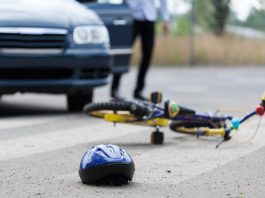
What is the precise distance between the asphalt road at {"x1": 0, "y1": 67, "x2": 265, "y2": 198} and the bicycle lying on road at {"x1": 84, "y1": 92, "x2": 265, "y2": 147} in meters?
0.11

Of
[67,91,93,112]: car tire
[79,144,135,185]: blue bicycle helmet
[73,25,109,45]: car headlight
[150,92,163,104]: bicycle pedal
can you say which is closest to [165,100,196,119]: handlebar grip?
[150,92,163,104]: bicycle pedal

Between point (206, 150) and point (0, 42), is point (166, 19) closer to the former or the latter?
point (0, 42)

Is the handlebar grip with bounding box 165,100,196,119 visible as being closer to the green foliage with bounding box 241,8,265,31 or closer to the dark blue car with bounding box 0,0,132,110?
the dark blue car with bounding box 0,0,132,110

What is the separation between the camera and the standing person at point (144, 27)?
1112cm

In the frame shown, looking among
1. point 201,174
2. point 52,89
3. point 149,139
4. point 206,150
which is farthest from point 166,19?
point 201,174

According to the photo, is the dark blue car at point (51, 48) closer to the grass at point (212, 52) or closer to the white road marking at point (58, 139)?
the white road marking at point (58, 139)

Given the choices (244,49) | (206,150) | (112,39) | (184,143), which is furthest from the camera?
(244,49)

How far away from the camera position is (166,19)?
11453 millimetres

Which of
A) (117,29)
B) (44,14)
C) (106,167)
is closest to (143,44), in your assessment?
(117,29)

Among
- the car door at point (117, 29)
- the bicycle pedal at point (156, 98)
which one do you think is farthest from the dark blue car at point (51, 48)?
the bicycle pedal at point (156, 98)

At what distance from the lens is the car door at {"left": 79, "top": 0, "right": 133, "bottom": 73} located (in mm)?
10828

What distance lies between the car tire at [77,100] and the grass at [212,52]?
1685 centimetres

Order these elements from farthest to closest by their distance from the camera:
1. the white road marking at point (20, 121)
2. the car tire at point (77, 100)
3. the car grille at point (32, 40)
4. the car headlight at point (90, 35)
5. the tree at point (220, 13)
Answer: the tree at point (220, 13) → the car tire at point (77, 100) → the car headlight at point (90, 35) → the car grille at point (32, 40) → the white road marking at point (20, 121)

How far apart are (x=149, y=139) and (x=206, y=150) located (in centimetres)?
82
